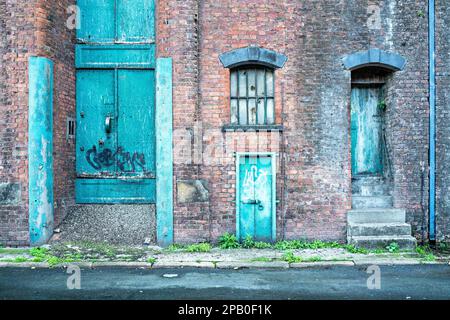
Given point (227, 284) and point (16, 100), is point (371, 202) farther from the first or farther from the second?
point (16, 100)

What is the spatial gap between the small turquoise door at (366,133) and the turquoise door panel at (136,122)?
4.93 metres

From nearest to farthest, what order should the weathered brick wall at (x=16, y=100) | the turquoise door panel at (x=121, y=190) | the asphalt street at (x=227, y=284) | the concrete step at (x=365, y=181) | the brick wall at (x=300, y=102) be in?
the asphalt street at (x=227, y=284) < the weathered brick wall at (x=16, y=100) < the brick wall at (x=300, y=102) < the concrete step at (x=365, y=181) < the turquoise door panel at (x=121, y=190)

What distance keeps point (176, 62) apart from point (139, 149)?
2.42 metres

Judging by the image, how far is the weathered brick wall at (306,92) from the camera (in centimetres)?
988

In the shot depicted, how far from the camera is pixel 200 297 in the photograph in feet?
20.6

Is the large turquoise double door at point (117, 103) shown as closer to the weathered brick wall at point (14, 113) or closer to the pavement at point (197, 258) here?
the weathered brick wall at point (14, 113)

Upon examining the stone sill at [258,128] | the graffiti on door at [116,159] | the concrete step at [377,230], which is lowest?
the concrete step at [377,230]

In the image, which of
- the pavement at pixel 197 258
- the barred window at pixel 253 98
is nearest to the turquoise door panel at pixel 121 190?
the pavement at pixel 197 258

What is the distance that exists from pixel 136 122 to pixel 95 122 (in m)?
1.02

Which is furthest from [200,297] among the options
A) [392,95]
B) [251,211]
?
[392,95]

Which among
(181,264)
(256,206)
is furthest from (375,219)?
(181,264)

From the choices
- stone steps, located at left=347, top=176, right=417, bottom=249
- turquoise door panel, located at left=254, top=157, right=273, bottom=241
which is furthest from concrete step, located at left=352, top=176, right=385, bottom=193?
turquoise door panel, located at left=254, top=157, right=273, bottom=241

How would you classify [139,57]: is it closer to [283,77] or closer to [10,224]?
[283,77]

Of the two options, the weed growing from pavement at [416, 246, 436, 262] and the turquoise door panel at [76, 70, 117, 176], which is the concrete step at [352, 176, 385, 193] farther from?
the turquoise door panel at [76, 70, 117, 176]
